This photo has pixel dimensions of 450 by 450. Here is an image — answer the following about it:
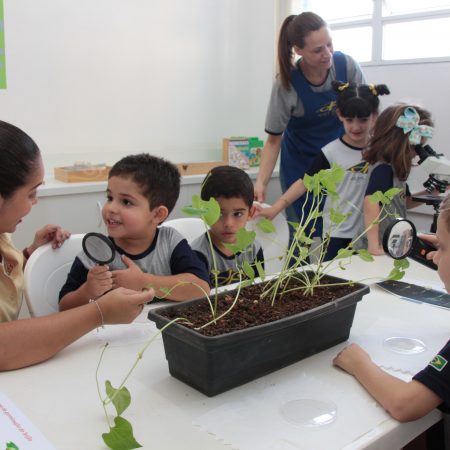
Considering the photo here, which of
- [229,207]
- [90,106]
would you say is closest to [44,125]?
[90,106]

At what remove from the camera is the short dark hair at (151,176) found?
1.54 meters

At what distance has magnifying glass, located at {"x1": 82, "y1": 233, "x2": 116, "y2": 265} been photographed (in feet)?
3.74

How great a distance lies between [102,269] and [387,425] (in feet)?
2.26

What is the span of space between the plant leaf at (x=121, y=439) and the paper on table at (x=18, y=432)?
0.27 ft

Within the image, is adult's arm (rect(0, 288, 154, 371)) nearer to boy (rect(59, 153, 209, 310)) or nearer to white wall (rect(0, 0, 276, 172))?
boy (rect(59, 153, 209, 310))

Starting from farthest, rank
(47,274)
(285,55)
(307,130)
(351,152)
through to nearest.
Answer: (307,130) → (285,55) → (351,152) → (47,274)

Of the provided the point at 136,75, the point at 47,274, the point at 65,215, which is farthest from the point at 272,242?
the point at 136,75

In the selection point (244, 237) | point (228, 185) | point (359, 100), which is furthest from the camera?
point (359, 100)

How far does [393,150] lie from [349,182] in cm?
26

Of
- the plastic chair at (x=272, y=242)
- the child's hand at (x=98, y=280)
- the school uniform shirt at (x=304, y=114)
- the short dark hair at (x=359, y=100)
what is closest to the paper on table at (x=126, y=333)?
the child's hand at (x=98, y=280)

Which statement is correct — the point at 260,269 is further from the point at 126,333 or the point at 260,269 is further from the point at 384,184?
the point at 384,184

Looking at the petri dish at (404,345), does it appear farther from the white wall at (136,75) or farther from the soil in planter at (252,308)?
the white wall at (136,75)

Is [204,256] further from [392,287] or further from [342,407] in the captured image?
[342,407]

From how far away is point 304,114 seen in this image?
108 inches
